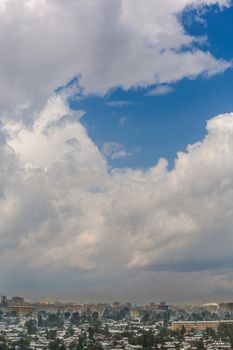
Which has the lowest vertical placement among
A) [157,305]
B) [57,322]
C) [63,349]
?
[63,349]

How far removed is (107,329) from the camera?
58062 millimetres

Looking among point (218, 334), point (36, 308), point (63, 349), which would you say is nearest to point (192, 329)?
point (218, 334)

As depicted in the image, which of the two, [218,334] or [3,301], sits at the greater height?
[3,301]

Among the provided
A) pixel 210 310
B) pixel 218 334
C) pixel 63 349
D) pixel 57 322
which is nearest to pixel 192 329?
pixel 218 334

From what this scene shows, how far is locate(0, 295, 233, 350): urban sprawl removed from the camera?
45469 millimetres

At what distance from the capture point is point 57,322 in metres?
78.6

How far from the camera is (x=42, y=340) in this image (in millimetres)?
52438

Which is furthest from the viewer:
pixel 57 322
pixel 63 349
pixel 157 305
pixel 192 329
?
pixel 157 305

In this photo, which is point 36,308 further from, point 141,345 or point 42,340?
point 141,345

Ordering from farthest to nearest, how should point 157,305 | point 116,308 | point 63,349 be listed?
point 157,305 → point 116,308 → point 63,349

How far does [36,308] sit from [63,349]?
6275 centimetres

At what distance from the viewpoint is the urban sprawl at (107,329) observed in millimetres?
45469

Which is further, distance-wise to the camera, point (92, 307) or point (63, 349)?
point (92, 307)

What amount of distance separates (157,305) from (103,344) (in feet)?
247
